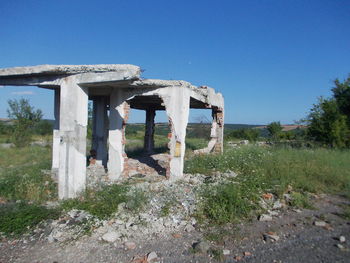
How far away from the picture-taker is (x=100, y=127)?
8992mm

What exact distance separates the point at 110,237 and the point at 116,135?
405 centimetres

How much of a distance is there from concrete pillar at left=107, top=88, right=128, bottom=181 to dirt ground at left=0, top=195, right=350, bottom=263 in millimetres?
3668

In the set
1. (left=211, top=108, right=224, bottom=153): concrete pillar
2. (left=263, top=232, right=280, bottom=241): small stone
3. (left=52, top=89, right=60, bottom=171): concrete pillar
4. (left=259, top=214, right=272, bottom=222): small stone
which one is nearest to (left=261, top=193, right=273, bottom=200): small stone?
(left=259, top=214, right=272, bottom=222): small stone

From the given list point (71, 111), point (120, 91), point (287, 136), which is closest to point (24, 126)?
point (120, 91)

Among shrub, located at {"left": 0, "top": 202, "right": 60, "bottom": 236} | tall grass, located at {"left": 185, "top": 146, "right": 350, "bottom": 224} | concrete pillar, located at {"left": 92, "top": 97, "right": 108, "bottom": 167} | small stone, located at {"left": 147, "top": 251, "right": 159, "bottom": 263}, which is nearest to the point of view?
small stone, located at {"left": 147, "top": 251, "right": 159, "bottom": 263}

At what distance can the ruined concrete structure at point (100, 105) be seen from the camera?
561cm

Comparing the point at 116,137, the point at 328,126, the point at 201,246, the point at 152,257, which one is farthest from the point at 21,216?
the point at 328,126

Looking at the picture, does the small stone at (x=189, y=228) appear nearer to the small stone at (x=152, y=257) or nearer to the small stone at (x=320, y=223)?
the small stone at (x=152, y=257)

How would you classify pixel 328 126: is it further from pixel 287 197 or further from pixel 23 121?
pixel 23 121

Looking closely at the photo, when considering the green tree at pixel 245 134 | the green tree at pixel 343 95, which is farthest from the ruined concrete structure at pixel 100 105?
the green tree at pixel 245 134

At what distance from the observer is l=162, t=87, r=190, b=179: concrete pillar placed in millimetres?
7086

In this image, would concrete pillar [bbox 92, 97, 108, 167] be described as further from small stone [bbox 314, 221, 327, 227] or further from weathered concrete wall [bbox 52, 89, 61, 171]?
small stone [bbox 314, 221, 327, 227]

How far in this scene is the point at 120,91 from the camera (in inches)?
302

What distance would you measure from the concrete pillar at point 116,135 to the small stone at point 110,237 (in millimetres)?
3624
